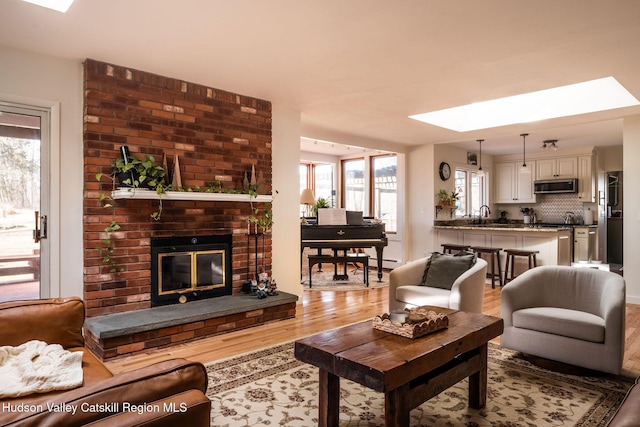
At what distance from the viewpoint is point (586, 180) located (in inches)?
312

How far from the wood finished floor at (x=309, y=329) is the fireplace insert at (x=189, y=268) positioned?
59 cm

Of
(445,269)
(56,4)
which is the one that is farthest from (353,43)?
(445,269)

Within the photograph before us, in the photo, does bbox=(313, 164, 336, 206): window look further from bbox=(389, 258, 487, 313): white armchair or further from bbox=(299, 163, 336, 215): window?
bbox=(389, 258, 487, 313): white armchair

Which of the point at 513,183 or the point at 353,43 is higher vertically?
the point at 353,43

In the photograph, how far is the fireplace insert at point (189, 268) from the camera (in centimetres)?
388

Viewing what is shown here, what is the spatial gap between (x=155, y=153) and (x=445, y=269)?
119 inches

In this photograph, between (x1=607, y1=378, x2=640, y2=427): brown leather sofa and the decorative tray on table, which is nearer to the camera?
(x1=607, y1=378, x2=640, y2=427): brown leather sofa

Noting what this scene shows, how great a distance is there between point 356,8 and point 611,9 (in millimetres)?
1579

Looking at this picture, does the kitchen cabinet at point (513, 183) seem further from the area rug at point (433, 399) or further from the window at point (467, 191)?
the area rug at point (433, 399)

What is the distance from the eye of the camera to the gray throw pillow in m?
3.98

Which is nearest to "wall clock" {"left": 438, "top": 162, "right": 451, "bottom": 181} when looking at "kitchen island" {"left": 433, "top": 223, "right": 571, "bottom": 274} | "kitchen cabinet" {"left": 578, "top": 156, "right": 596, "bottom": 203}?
"kitchen island" {"left": 433, "top": 223, "right": 571, "bottom": 274}

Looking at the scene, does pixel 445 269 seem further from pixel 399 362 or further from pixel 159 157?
pixel 159 157

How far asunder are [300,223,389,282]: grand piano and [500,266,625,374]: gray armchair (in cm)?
317

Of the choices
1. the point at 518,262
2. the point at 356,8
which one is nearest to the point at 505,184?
the point at 518,262
